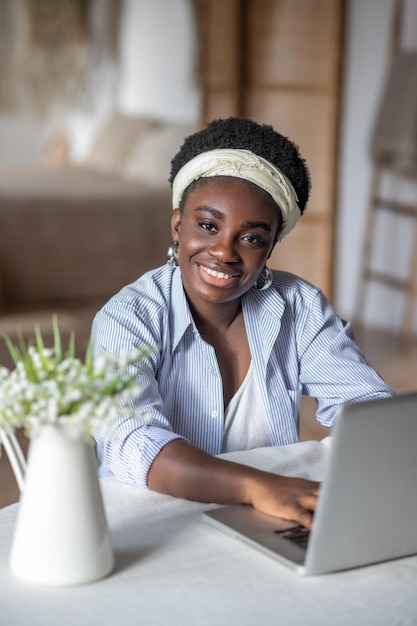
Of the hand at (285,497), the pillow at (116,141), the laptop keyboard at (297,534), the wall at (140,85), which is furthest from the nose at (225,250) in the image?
the wall at (140,85)

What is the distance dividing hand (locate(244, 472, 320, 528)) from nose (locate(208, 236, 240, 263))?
37cm

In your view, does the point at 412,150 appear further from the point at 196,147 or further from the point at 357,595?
the point at 357,595

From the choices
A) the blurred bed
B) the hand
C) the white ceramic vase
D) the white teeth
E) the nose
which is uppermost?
the nose

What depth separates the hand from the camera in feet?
3.69

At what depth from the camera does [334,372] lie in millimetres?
1563

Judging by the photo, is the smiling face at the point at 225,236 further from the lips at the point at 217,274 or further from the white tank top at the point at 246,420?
the white tank top at the point at 246,420

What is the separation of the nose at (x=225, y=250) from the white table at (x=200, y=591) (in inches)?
17.9

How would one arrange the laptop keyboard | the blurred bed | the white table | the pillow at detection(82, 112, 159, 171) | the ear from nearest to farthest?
the white table
the laptop keyboard
the ear
the blurred bed
the pillow at detection(82, 112, 159, 171)

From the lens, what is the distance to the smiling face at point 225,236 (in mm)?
1439

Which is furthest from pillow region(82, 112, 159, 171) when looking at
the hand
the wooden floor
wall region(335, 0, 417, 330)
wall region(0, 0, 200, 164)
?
the hand

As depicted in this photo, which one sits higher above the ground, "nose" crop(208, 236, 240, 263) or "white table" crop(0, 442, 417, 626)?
"nose" crop(208, 236, 240, 263)

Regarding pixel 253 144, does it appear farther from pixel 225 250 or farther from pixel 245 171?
pixel 225 250

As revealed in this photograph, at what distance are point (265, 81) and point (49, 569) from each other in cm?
368

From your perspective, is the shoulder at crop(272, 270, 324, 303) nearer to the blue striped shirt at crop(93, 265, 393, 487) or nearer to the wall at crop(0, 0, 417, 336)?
the blue striped shirt at crop(93, 265, 393, 487)
